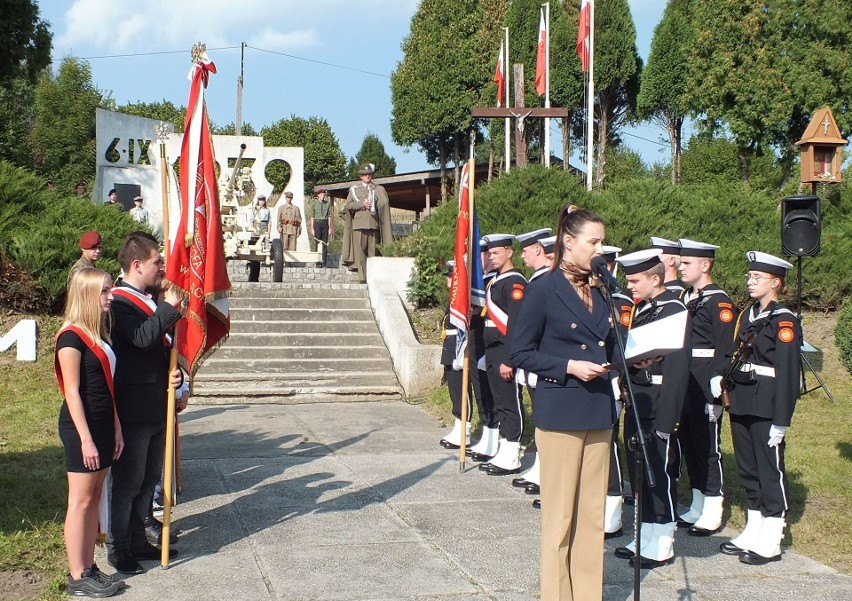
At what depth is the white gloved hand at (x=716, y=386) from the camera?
253 inches

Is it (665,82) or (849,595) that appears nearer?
(849,595)

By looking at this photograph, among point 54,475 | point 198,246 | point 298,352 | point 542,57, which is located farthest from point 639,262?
point 542,57

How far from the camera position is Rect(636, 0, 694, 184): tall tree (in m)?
40.7

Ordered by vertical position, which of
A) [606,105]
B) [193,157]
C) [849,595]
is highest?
[606,105]

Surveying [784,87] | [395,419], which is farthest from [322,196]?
[395,419]

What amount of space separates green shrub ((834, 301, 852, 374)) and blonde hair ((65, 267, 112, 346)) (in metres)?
10.6

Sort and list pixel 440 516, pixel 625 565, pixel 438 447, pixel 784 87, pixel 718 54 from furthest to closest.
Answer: pixel 718 54
pixel 784 87
pixel 438 447
pixel 440 516
pixel 625 565

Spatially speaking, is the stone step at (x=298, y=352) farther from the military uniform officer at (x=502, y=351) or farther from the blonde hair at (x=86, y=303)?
the blonde hair at (x=86, y=303)

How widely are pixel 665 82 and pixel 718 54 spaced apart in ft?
47.3

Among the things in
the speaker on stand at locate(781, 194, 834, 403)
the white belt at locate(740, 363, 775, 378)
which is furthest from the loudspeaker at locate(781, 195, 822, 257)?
the white belt at locate(740, 363, 775, 378)

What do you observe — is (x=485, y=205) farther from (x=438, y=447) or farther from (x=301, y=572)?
(x=301, y=572)

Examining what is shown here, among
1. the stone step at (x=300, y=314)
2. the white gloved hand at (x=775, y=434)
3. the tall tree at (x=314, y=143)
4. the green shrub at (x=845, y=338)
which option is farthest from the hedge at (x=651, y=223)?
the tall tree at (x=314, y=143)

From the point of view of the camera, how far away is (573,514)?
452 cm

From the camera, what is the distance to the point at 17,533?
241 inches
